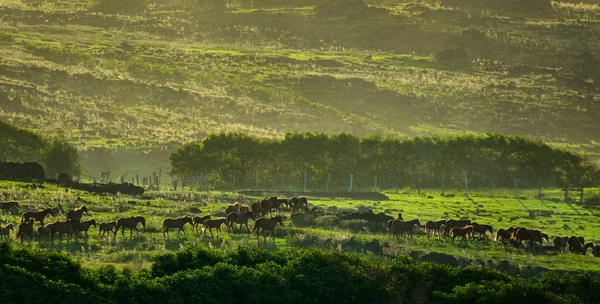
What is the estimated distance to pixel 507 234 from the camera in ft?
226

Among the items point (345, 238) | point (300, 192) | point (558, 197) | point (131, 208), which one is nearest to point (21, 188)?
point (131, 208)

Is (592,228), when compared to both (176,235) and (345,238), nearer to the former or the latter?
(345,238)

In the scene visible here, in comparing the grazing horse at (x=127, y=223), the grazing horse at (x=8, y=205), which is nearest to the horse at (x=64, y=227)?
the grazing horse at (x=127, y=223)

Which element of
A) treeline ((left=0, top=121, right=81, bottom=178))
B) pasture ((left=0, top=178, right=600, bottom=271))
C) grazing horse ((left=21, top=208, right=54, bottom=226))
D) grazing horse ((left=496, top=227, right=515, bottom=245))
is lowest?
pasture ((left=0, top=178, right=600, bottom=271))

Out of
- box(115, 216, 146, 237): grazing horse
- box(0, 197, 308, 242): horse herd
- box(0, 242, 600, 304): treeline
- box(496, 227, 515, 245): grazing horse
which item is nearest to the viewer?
box(0, 242, 600, 304): treeline

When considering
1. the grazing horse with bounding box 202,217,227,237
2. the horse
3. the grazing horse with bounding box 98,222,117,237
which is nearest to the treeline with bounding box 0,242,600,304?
the horse

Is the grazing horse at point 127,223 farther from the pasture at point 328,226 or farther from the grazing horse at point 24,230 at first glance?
the grazing horse at point 24,230

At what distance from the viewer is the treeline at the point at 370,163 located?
123 m

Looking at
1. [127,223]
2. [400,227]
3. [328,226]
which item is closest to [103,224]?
[127,223]

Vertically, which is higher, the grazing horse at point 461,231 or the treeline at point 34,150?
the treeline at point 34,150

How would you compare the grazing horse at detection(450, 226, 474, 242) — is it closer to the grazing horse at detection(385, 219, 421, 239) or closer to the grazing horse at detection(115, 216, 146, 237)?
the grazing horse at detection(385, 219, 421, 239)

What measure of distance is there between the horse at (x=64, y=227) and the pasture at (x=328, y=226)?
0.70m

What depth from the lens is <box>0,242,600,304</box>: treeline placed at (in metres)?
37.3

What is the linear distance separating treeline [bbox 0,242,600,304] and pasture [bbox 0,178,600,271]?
18.8 feet
